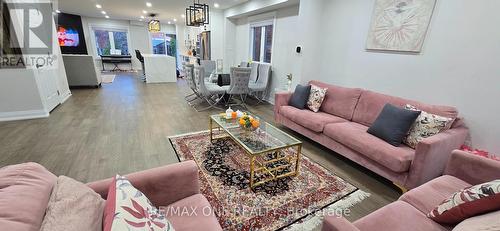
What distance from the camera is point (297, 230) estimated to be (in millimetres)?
1660

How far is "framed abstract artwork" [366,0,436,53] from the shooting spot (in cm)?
253

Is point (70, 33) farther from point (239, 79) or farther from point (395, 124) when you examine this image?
point (395, 124)

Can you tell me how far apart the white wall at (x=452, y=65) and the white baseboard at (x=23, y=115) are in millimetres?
5391

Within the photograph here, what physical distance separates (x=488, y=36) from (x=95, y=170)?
419 cm

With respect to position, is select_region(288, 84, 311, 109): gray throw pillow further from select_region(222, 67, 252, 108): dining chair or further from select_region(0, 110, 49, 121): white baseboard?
Answer: select_region(0, 110, 49, 121): white baseboard

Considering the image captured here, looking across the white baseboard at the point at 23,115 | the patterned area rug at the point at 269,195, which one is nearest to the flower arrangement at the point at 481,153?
the patterned area rug at the point at 269,195

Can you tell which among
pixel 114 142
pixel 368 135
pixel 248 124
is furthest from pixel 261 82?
pixel 114 142

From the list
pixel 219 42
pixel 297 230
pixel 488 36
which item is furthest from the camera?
pixel 219 42

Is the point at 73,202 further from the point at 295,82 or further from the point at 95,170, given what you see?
the point at 295,82

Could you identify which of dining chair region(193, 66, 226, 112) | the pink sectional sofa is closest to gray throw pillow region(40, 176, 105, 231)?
the pink sectional sofa

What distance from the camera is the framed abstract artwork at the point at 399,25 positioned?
2.53 m

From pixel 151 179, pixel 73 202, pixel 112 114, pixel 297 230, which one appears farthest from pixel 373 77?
pixel 112 114

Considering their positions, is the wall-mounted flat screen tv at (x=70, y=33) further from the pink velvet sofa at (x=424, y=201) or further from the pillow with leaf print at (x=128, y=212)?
the pink velvet sofa at (x=424, y=201)

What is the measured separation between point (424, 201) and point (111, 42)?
13.8m
